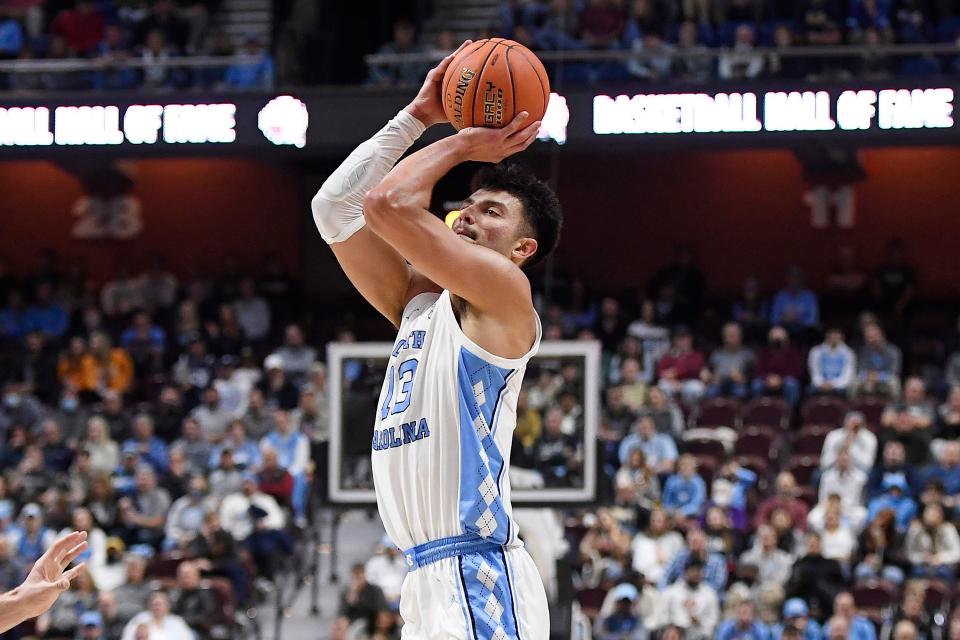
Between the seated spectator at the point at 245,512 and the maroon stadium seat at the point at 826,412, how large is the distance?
5539mm

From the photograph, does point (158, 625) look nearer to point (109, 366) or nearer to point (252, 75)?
point (109, 366)

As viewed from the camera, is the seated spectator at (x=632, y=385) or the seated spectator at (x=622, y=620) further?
the seated spectator at (x=632, y=385)

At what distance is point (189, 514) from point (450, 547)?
35.4 ft

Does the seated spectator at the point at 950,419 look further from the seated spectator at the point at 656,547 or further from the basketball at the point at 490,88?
the basketball at the point at 490,88

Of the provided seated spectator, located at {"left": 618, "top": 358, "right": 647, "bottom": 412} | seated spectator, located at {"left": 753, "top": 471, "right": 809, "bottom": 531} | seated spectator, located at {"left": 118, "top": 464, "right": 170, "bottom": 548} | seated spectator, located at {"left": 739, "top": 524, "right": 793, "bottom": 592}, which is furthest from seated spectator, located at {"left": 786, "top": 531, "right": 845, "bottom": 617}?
seated spectator, located at {"left": 118, "top": 464, "right": 170, "bottom": 548}

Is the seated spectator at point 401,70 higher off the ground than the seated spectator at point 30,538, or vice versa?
the seated spectator at point 401,70

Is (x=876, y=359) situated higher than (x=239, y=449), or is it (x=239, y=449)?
(x=876, y=359)


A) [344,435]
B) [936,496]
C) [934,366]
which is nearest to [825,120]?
[934,366]

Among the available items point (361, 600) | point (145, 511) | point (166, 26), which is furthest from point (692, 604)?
point (166, 26)

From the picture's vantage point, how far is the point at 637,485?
1472 centimetres

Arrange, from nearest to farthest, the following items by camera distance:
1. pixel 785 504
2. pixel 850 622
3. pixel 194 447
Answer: pixel 850 622
pixel 785 504
pixel 194 447

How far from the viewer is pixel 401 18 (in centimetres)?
2195

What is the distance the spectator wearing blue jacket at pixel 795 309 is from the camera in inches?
740

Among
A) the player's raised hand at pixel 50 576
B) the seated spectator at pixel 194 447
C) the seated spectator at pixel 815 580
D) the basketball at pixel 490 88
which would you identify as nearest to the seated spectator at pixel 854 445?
the seated spectator at pixel 815 580
